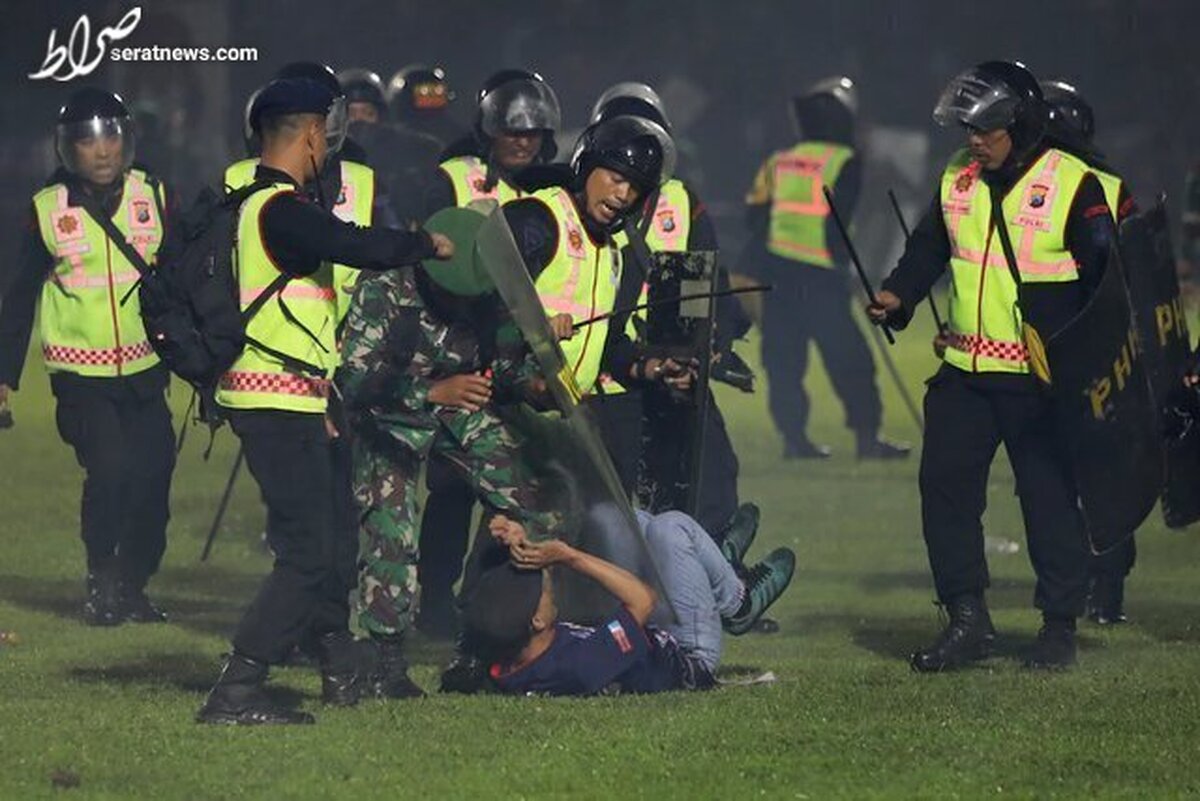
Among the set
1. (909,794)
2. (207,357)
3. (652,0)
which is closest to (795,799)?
(909,794)

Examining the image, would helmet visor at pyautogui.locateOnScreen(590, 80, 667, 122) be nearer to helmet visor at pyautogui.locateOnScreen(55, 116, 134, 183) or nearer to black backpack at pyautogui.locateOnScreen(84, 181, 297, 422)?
helmet visor at pyautogui.locateOnScreen(55, 116, 134, 183)

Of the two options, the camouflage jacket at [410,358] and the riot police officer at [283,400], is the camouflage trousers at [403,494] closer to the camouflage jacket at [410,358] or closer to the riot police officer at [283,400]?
the camouflage jacket at [410,358]

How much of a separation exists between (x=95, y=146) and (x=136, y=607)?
180 cm

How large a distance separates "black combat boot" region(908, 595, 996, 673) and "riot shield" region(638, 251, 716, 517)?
1100 mm

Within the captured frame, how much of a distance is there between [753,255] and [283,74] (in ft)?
32.5

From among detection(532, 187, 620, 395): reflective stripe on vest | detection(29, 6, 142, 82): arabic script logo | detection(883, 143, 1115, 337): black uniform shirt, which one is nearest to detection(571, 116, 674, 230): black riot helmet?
detection(532, 187, 620, 395): reflective stripe on vest

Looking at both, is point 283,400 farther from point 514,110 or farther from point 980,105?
point 514,110

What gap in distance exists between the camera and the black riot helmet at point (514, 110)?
1205 cm

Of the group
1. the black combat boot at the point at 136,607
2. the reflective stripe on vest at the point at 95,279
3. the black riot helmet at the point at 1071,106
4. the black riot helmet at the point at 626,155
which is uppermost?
the black riot helmet at the point at 1071,106

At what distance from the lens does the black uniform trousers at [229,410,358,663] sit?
9.56 metres

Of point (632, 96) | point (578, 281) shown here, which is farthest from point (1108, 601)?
point (578, 281)

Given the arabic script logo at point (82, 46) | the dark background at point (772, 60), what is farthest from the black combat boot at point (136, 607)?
the dark background at point (772, 60)

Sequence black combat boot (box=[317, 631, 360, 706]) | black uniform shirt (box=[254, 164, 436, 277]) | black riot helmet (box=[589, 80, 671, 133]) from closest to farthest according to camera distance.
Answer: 1. black uniform shirt (box=[254, 164, 436, 277])
2. black combat boot (box=[317, 631, 360, 706])
3. black riot helmet (box=[589, 80, 671, 133])

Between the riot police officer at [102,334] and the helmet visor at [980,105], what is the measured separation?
11.1 ft
